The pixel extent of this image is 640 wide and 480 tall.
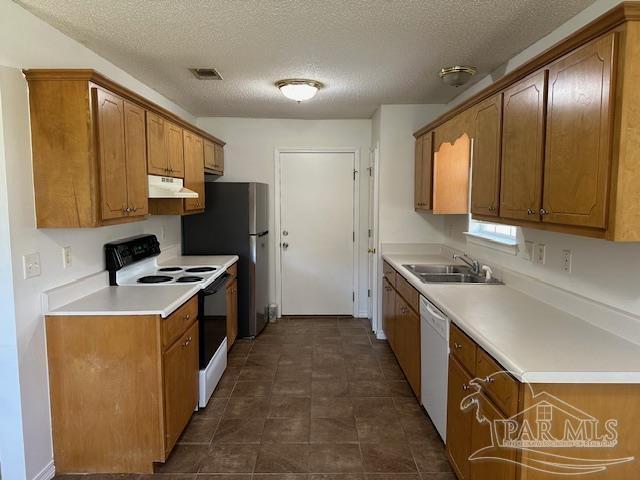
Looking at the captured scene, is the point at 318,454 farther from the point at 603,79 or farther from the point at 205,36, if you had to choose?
the point at 205,36

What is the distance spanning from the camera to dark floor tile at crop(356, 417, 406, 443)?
2.63 metres

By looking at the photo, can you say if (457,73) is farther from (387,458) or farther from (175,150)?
(387,458)

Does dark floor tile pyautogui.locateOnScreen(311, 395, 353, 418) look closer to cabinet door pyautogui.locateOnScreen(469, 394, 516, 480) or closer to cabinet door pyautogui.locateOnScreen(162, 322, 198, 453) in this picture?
cabinet door pyautogui.locateOnScreen(162, 322, 198, 453)

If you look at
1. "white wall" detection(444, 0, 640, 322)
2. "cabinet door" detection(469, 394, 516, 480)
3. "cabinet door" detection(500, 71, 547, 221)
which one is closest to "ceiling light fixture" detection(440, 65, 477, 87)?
"white wall" detection(444, 0, 640, 322)

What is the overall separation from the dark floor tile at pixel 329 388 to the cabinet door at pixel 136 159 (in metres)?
1.81

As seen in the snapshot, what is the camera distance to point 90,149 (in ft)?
7.11

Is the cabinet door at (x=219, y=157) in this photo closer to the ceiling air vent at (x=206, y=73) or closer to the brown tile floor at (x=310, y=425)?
the ceiling air vent at (x=206, y=73)

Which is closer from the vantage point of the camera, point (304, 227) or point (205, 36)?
point (205, 36)

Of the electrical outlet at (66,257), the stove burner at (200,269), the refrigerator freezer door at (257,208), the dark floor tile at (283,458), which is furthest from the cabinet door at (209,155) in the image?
the dark floor tile at (283,458)

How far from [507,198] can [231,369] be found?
8.66 ft

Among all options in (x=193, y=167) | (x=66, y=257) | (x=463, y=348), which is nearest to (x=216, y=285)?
(x=66, y=257)

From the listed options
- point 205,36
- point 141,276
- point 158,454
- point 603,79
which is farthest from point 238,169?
point 603,79

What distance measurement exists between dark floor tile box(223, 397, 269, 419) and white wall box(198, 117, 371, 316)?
8.85ft

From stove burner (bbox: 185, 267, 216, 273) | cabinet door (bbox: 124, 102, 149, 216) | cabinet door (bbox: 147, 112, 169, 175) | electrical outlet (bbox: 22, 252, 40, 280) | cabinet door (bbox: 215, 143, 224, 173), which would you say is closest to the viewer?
electrical outlet (bbox: 22, 252, 40, 280)
